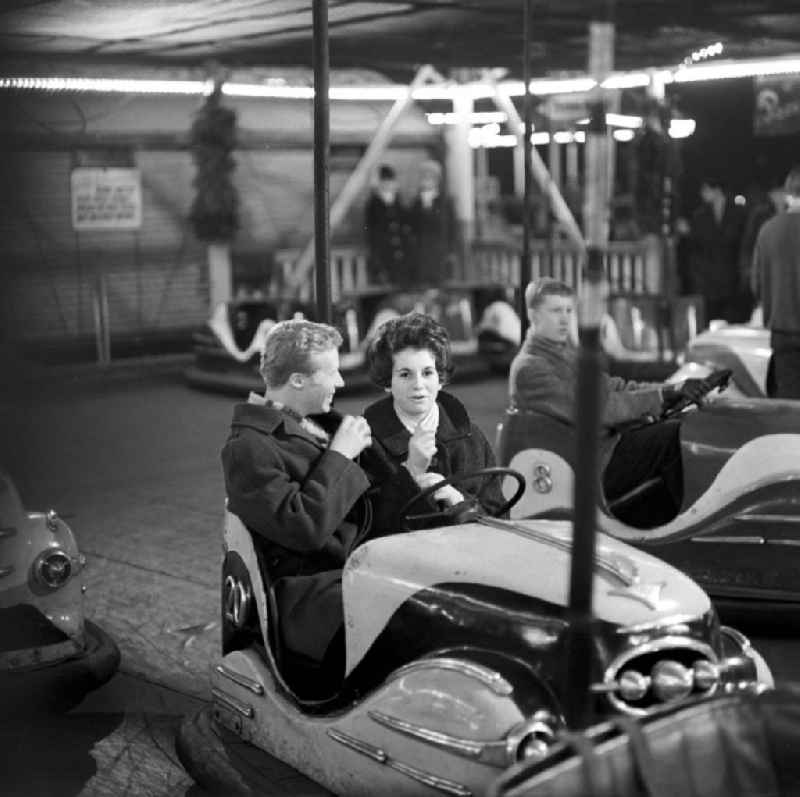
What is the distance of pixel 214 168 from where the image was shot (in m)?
12.0

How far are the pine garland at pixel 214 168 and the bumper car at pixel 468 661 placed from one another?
30.2 ft

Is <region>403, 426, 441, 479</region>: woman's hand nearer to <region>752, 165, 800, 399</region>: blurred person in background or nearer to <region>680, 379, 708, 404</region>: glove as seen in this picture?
<region>680, 379, 708, 404</region>: glove

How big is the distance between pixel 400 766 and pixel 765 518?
6.16 ft

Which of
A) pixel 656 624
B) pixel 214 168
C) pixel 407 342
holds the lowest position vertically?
pixel 656 624

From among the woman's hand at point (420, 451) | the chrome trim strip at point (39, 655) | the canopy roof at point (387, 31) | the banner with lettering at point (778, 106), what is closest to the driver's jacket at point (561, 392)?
the woman's hand at point (420, 451)

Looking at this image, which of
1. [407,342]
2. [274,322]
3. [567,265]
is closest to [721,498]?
[407,342]

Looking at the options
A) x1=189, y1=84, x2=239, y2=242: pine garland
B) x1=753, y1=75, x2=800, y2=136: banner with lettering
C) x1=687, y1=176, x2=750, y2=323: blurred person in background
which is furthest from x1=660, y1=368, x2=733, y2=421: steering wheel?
x1=753, y1=75, x2=800, y2=136: banner with lettering

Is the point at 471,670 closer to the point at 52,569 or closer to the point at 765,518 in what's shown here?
the point at 52,569

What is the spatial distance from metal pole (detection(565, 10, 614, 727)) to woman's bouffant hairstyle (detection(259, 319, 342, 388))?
1.20 metres

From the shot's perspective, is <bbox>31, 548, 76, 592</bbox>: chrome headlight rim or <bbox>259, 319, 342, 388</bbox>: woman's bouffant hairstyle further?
<bbox>31, 548, 76, 592</bbox>: chrome headlight rim

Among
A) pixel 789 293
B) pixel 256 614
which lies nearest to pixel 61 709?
pixel 256 614

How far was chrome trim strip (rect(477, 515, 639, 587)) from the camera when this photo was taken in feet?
8.50

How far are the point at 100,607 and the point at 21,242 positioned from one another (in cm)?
781

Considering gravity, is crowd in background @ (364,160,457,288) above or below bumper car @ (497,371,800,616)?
above
